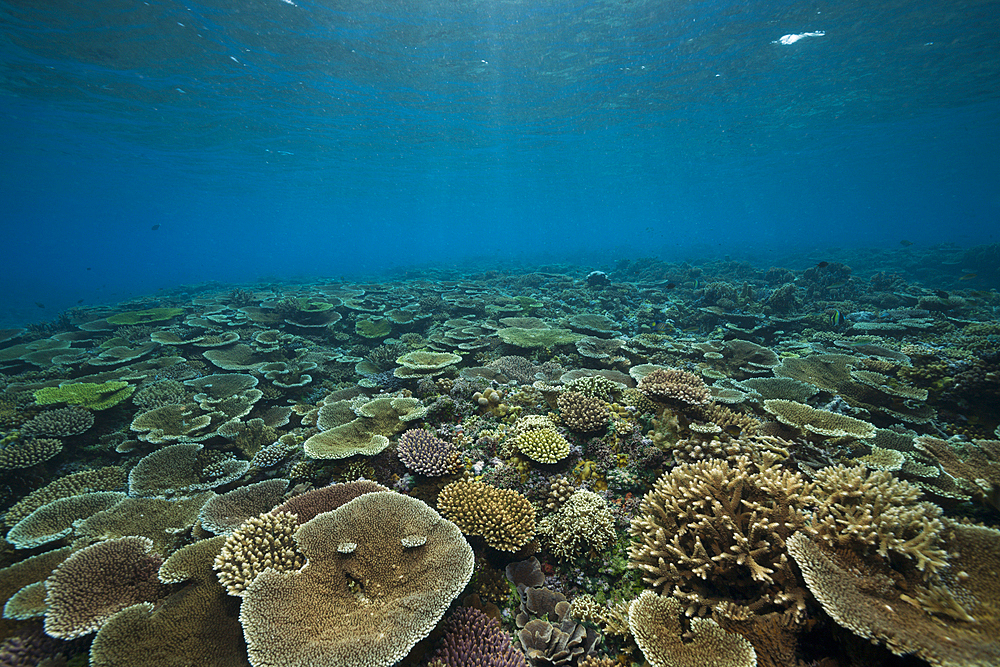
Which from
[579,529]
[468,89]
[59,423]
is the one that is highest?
[468,89]

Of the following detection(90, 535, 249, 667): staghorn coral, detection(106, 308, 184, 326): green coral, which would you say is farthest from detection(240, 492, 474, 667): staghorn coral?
detection(106, 308, 184, 326): green coral

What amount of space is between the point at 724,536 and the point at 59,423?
1127cm

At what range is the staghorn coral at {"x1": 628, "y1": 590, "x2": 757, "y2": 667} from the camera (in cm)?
276

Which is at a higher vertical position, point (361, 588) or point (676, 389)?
point (676, 389)

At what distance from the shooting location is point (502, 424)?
6.31 m

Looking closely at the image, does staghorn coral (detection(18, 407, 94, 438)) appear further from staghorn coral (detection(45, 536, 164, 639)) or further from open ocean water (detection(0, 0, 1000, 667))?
staghorn coral (detection(45, 536, 164, 639))

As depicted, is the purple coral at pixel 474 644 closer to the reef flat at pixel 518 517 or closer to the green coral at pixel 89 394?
the reef flat at pixel 518 517

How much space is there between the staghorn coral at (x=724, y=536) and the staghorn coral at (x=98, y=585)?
513cm

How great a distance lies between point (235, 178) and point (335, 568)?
62.9 metres

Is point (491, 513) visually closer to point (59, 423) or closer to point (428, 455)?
point (428, 455)

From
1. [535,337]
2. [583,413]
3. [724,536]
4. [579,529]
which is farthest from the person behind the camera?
[535,337]

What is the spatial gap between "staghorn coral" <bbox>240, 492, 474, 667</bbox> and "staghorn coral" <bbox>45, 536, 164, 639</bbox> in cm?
159

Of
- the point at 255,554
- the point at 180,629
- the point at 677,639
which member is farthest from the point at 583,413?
the point at 180,629

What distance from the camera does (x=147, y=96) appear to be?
2439 cm
